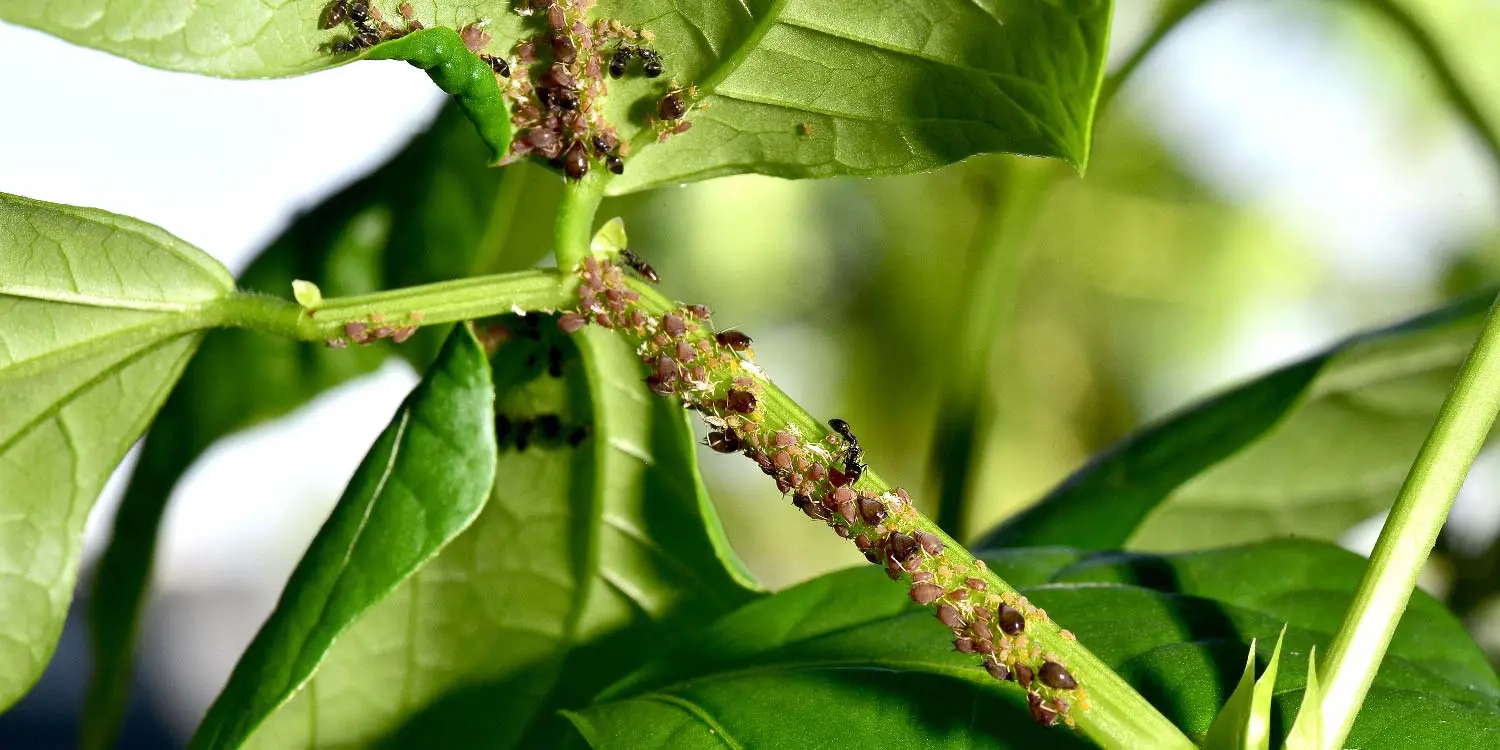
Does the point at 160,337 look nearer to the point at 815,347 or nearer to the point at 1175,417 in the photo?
the point at 1175,417

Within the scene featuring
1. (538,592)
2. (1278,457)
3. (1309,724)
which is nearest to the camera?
(1309,724)

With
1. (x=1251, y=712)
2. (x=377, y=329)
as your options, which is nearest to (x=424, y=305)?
(x=377, y=329)

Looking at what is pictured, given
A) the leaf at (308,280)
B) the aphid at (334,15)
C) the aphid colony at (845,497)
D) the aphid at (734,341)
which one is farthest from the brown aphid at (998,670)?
the leaf at (308,280)

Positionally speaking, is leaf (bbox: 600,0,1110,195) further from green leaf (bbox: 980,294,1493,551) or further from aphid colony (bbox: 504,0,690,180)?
green leaf (bbox: 980,294,1493,551)

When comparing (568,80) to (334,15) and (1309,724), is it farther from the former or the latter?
(1309,724)

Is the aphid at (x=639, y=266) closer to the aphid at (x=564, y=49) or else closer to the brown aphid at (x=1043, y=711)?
the aphid at (x=564, y=49)

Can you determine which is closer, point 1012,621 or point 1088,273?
point 1012,621

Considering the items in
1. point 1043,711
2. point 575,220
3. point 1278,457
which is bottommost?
point 1043,711
